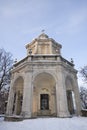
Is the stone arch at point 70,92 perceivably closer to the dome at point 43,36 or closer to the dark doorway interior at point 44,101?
the dark doorway interior at point 44,101

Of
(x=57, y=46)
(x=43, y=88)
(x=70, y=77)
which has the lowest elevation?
(x=43, y=88)

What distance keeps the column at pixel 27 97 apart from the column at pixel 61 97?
3419 mm

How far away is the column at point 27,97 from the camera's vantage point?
50.3 ft

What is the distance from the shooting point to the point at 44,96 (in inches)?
826

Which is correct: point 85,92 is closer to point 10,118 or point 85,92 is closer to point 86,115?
point 86,115

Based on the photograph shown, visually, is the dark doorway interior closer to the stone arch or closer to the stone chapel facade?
the stone chapel facade

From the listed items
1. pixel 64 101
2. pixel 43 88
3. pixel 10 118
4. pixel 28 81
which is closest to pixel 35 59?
pixel 28 81

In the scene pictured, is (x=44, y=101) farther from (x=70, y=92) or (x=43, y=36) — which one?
(x=43, y=36)

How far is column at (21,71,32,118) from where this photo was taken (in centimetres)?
1534

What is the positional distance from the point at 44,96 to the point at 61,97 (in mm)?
5130

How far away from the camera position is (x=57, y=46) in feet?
84.3

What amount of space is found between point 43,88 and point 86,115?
24.7 ft

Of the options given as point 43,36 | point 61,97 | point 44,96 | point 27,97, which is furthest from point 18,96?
point 43,36

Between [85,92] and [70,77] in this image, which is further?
[85,92]
